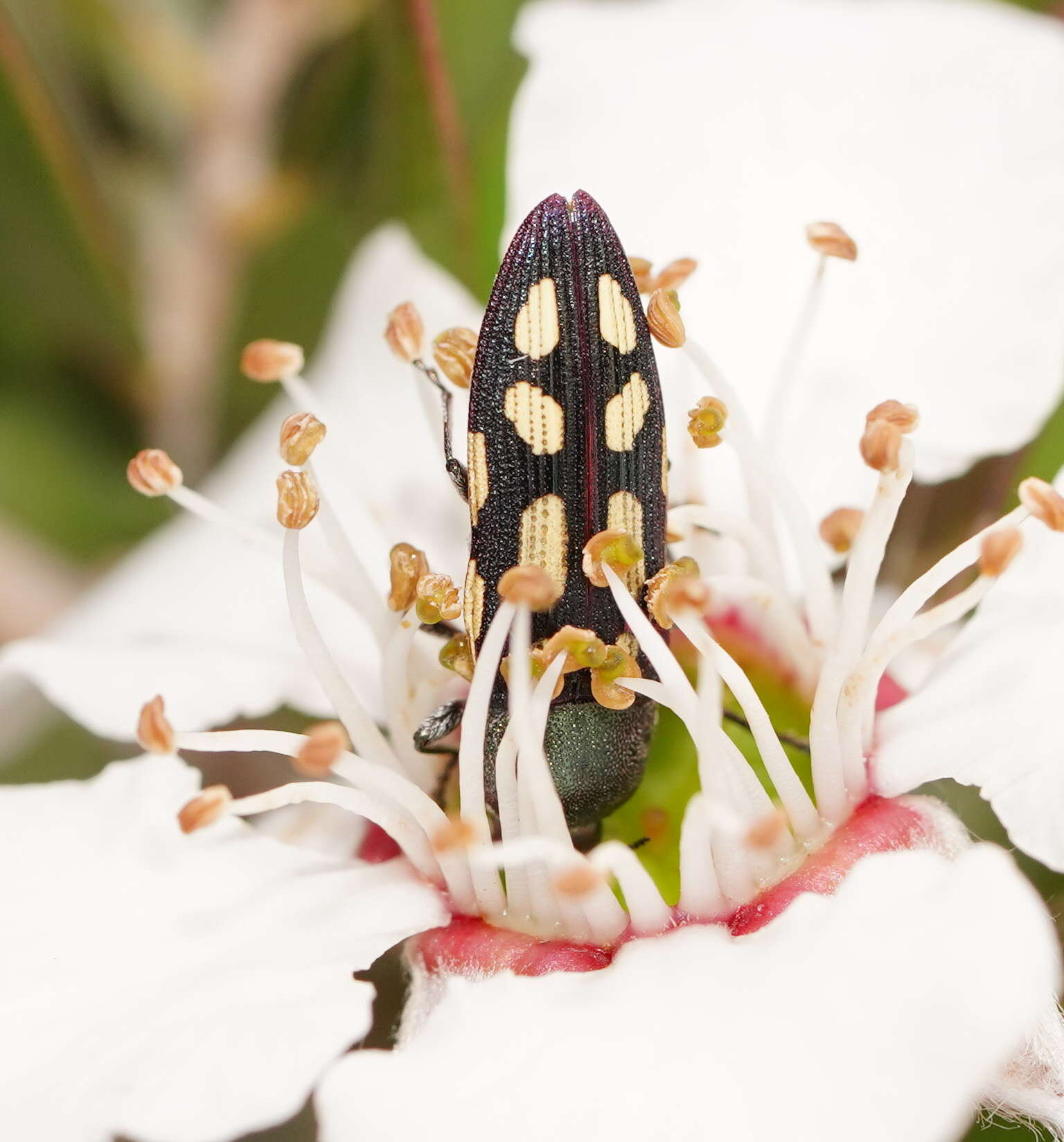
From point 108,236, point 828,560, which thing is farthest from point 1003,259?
point 108,236

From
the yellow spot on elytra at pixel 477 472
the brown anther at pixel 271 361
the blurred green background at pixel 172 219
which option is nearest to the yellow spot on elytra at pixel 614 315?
the yellow spot on elytra at pixel 477 472

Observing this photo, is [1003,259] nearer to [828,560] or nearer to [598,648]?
[828,560]

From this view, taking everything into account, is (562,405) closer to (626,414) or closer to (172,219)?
(626,414)

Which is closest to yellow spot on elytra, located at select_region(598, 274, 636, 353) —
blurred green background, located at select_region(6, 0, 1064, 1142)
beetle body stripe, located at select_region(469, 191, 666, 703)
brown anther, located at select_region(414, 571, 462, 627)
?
beetle body stripe, located at select_region(469, 191, 666, 703)

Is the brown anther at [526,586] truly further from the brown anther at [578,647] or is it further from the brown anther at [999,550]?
the brown anther at [999,550]

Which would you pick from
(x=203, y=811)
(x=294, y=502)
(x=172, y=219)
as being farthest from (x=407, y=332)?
(x=172, y=219)

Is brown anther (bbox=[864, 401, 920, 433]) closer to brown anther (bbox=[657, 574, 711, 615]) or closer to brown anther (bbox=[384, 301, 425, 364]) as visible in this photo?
brown anther (bbox=[657, 574, 711, 615])
